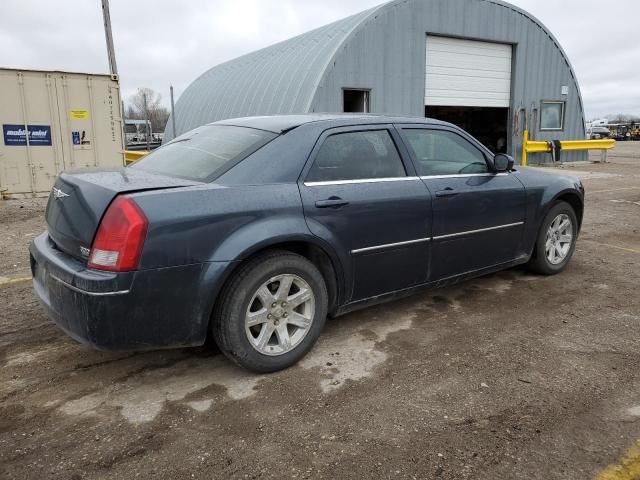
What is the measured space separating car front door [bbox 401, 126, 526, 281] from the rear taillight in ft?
6.94

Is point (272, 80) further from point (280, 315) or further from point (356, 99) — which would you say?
point (280, 315)

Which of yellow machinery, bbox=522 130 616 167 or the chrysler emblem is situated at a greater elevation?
yellow machinery, bbox=522 130 616 167

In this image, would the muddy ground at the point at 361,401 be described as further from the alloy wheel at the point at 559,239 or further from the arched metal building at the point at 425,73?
the arched metal building at the point at 425,73

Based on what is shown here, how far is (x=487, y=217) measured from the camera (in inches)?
168

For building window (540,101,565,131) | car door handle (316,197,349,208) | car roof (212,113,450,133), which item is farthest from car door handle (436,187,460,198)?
building window (540,101,565,131)

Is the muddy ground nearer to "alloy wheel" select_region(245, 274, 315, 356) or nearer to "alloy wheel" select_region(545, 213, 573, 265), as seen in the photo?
"alloy wheel" select_region(245, 274, 315, 356)

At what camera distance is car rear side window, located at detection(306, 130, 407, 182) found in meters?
3.43

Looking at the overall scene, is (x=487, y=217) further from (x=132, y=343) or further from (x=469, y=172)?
(x=132, y=343)

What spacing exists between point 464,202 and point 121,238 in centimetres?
259

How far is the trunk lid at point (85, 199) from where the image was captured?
2.79m

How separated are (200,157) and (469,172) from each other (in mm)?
2196

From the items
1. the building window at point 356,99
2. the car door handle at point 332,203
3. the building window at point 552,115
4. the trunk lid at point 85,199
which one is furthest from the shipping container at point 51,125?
the building window at point 552,115

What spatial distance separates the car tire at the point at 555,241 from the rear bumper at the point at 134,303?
3370 mm

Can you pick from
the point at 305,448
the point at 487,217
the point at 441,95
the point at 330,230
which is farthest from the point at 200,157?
the point at 441,95
